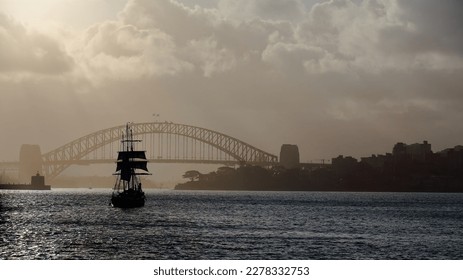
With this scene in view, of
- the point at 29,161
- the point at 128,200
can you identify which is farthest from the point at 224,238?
the point at 29,161

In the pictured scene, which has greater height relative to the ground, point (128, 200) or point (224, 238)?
point (128, 200)

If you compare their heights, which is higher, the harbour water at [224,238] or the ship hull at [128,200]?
the ship hull at [128,200]

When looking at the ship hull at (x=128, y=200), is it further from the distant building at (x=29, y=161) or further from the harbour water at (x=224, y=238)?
the distant building at (x=29, y=161)

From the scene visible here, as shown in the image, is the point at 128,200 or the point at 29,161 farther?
the point at 29,161

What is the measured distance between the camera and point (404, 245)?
42.5 meters

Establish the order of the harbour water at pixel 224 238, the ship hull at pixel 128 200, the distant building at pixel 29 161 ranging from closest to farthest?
the harbour water at pixel 224 238, the ship hull at pixel 128 200, the distant building at pixel 29 161

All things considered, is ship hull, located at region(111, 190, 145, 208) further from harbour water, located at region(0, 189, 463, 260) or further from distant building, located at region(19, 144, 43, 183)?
distant building, located at region(19, 144, 43, 183)

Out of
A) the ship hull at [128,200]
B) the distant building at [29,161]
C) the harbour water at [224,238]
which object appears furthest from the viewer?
the distant building at [29,161]

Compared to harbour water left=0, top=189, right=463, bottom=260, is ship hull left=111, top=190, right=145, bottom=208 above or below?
above

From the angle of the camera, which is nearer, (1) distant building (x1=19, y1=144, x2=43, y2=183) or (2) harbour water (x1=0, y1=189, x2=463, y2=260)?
(2) harbour water (x1=0, y1=189, x2=463, y2=260)

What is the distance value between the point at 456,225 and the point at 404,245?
685 inches

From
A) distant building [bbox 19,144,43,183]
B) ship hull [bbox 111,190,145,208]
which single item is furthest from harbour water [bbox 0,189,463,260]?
distant building [bbox 19,144,43,183]

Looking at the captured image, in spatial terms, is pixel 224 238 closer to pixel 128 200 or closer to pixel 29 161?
pixel 128 200

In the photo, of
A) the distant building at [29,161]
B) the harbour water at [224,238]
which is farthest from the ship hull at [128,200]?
the distant building at [29,161]
